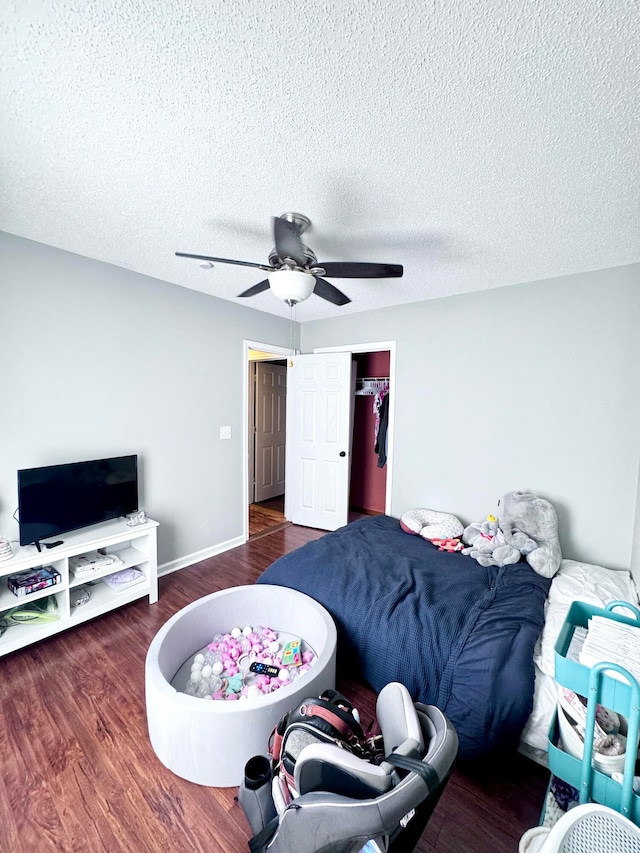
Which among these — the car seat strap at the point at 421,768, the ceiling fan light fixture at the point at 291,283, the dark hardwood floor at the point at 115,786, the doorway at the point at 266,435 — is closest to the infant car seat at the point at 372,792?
the car seat strap at the point at 421,768

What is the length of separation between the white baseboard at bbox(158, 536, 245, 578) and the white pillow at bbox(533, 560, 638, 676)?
2.77 metres

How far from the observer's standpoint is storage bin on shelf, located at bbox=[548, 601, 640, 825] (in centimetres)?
99

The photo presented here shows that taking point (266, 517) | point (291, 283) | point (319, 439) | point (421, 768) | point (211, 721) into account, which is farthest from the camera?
point (266, 517)

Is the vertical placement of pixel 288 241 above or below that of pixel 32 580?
above

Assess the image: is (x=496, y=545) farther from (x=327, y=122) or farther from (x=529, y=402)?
(x=327, y=122)

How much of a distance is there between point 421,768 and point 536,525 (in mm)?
2101

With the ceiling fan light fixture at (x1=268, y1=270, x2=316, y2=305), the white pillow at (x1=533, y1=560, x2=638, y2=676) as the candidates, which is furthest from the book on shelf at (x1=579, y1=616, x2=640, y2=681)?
the ceiling fan light fixture at (x1=268, y1=270, x2=316, y2=305)

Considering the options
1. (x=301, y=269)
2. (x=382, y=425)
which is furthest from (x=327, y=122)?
(x=382, y=425)

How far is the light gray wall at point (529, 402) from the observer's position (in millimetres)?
2438

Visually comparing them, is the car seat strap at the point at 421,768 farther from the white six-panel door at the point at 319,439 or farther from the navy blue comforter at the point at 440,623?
the white six-panel door at the point at 319,439

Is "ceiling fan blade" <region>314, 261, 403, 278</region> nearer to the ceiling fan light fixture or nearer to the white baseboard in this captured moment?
the ceiling fan light fixture

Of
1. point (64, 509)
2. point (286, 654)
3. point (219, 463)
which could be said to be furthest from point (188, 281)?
point (286, 654)

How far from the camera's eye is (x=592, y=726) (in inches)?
41.4

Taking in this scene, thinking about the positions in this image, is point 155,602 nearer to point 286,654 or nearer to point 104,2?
point 286,654
